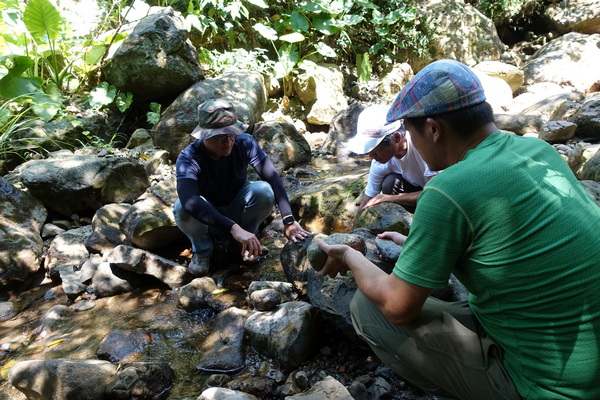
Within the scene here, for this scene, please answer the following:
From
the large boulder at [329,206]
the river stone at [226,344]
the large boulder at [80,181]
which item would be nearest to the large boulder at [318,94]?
the large boulder at [329,206]

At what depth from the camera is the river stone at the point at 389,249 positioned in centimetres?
227

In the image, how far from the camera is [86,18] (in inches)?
310

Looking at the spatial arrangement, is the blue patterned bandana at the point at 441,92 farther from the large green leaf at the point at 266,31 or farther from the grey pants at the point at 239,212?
the large green leaf at the point at 266,31

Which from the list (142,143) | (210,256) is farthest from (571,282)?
(142,143)

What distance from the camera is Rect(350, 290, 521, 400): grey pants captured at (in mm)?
1490

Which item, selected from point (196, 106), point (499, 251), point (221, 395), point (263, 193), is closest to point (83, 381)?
point (221, 395)

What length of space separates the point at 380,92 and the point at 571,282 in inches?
331

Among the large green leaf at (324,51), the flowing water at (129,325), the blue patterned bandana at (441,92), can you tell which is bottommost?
the flowing water at (129,325)

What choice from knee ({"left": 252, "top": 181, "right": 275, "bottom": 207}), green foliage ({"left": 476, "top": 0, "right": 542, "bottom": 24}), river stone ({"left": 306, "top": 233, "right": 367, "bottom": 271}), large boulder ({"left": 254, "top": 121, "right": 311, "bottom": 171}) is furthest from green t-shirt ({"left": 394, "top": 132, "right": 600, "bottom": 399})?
green foliage ({"left": 476, "top": 0, "right": 542, "bottom": 24})

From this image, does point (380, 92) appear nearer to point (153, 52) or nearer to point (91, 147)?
point (153, 52)

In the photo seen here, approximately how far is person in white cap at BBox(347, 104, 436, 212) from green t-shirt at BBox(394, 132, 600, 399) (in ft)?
4.91

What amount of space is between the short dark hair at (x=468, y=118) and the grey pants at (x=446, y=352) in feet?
2.38

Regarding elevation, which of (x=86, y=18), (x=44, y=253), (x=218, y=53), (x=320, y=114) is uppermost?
(x=86, y=18)

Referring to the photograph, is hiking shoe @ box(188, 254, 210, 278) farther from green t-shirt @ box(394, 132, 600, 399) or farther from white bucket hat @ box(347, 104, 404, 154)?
green t-shirt @ box(394, 132, 600, 399)
